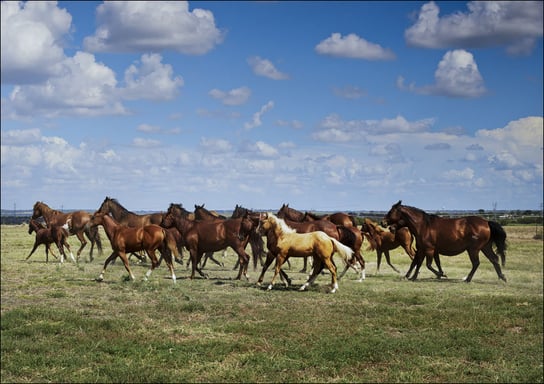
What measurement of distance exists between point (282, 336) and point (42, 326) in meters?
5.87

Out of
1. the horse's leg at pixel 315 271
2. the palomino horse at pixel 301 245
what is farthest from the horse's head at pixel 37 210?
the horse's leg at pixel 315 271

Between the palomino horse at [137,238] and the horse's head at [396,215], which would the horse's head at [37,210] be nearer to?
the palomino horse at [137,238]

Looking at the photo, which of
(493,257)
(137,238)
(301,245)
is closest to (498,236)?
(493,257)

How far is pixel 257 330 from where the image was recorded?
15203 mm

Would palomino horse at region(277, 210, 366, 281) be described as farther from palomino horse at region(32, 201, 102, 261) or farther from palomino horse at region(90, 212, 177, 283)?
palomino horse at region(32, 201, 102, 261)

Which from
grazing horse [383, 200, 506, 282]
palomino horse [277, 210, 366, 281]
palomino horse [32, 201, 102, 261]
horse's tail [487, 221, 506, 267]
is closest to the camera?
palomino horse [32, 201, 102, 261]

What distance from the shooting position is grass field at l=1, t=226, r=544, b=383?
12688mm

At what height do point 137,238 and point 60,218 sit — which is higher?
point 60,218

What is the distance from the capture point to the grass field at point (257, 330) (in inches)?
500

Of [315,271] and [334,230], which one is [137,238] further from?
[334,230]

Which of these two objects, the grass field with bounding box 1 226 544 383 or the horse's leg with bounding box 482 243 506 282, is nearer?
the grass field with bounding box 1 226 544 383

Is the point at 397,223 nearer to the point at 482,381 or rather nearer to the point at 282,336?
the point at 282,336

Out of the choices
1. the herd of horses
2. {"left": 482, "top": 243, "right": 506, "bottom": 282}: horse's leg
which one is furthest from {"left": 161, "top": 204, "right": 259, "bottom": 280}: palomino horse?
{"left": 482, "top": 243, "right": 506, "bottom": 282}: horse's leg

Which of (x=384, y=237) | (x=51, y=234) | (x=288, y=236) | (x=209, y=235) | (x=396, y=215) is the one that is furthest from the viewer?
(x=384, y=237)
